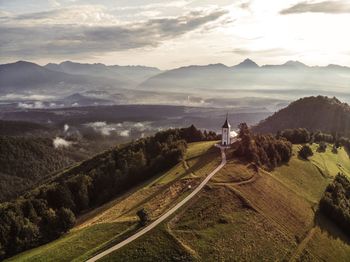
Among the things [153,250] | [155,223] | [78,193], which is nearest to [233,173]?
[155,223]

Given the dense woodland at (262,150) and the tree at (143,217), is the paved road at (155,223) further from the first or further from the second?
the dense woodland at (262,150)

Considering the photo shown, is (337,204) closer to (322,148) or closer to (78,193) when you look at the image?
(322,148)

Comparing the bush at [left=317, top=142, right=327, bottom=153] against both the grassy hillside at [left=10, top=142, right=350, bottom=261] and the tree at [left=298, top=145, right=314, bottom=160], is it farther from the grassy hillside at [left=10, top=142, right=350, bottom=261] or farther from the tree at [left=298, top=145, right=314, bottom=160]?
the grassy hillside at [left=10, top=142, right=350, bottom=261]

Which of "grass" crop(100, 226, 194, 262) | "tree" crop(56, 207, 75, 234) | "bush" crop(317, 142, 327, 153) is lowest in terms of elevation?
"tree" crop(56, 207, 75, 234)

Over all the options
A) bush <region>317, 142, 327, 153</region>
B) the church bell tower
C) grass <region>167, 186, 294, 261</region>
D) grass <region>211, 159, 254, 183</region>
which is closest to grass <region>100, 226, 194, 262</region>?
grass <region>167, 186, 294, 261</region>

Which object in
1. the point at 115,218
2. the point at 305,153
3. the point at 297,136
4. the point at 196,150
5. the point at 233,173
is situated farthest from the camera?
the point at 297,136

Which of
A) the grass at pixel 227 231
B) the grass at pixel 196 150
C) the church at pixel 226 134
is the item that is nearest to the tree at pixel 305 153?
the church at pixel 226 134

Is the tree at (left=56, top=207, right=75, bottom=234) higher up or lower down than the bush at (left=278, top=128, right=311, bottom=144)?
lower down
